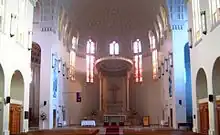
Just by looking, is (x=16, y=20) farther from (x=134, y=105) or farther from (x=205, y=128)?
(x=134, y=105)

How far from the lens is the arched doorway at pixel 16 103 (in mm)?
16672

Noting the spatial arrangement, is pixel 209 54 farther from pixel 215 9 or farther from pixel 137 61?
pixel 137 61

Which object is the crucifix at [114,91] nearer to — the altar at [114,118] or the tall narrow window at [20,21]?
the altar at [114,118]

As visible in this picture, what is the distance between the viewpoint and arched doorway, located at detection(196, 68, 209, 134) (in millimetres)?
15914

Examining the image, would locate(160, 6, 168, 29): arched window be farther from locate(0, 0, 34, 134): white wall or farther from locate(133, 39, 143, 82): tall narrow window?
locate(0, 0, 34, 134): white wall

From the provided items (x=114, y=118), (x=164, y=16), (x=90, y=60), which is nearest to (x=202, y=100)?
(x=164, y=16)

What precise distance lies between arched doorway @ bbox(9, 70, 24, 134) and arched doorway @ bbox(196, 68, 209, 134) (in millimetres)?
9833

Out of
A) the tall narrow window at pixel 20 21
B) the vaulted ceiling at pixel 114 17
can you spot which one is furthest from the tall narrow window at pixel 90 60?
the tall narrow window at pixel 20 21

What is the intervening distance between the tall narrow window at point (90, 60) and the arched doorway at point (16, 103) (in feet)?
62.6

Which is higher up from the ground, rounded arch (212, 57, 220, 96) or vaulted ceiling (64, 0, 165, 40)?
vaulted ceiling (64, 0, 165, 40)

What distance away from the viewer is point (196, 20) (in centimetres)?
1725

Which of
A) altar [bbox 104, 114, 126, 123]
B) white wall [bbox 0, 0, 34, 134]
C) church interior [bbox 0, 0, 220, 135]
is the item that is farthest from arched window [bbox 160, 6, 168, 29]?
white wall [bbox 0, 0, 34, 134]

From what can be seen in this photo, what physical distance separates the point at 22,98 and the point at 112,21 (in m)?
19.7

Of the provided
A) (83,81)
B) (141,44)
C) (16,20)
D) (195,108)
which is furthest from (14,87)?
(141,44)
